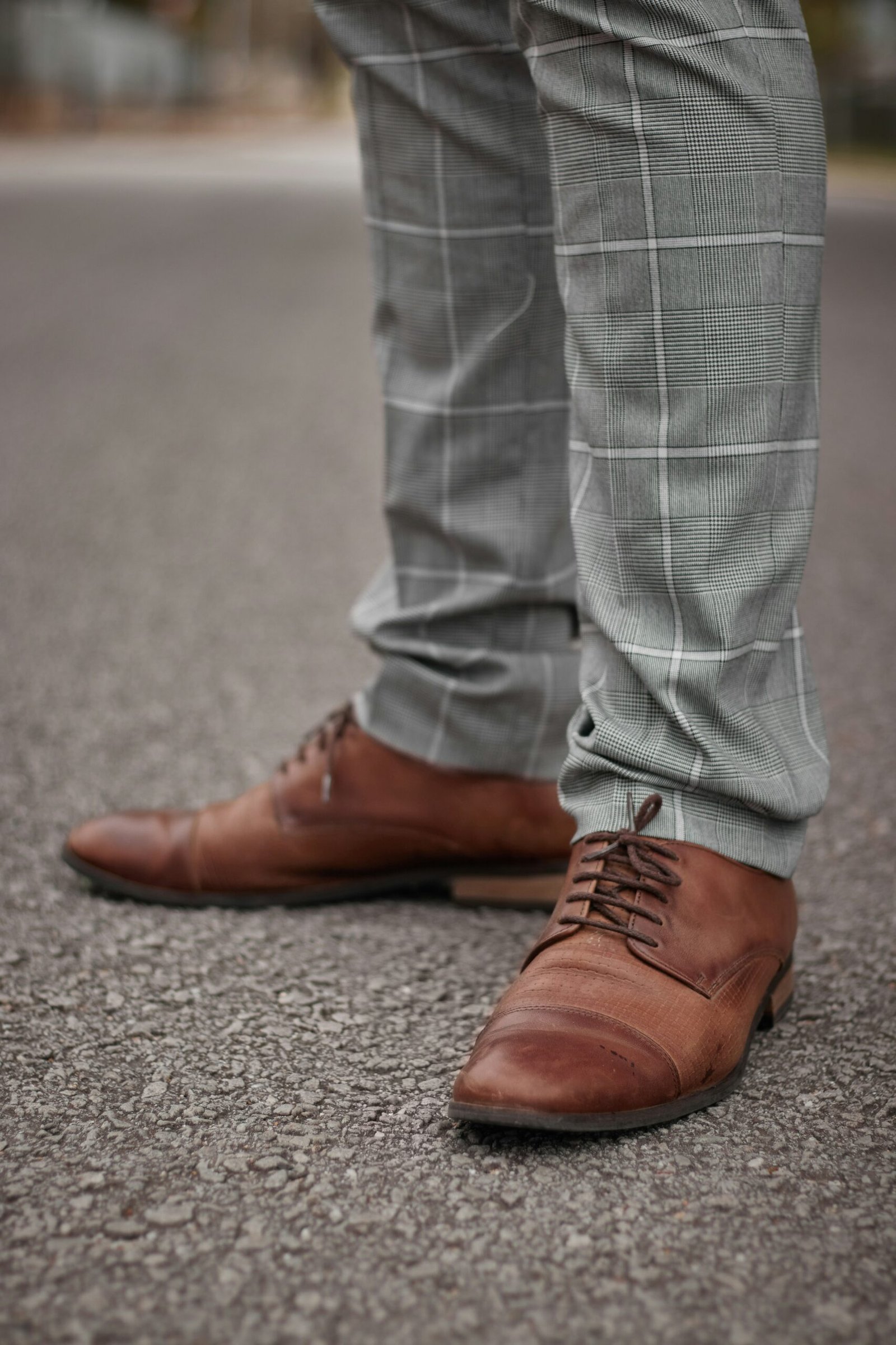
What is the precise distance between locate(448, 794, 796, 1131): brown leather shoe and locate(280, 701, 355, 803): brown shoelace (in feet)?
1.26

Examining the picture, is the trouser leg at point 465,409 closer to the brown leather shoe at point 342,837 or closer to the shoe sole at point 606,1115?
the brown leather shoe at point 342,837

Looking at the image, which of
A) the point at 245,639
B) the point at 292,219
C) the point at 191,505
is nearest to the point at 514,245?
the point at 245,639

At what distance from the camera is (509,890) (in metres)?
1.46

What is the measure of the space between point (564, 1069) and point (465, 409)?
2.31 feet

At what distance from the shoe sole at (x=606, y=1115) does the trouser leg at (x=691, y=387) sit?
18cm

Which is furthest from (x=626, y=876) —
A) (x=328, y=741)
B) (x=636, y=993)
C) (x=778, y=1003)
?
(x=328, y=741)

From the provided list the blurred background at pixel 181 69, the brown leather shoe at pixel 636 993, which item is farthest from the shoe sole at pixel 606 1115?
the blurred background at pixel 181 69

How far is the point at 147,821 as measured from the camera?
1458mm

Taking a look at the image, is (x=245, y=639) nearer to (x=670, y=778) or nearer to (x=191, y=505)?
(x=191, y=505)

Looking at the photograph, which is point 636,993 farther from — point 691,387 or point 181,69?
point 181,69

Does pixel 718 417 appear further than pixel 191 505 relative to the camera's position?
No

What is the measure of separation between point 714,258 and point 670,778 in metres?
0.41

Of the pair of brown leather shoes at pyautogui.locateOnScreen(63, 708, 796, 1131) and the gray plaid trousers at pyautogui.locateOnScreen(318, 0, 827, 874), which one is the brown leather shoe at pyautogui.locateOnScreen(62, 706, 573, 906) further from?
the gray plaid trousers at pyautogui.locateOnScreen(318, 0, 827, 874)

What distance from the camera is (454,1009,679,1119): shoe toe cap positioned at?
3.15 ft
